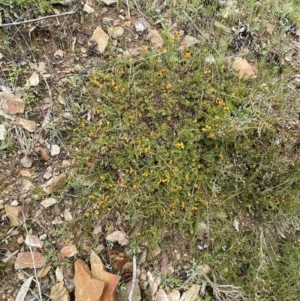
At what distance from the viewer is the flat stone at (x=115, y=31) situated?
3.16 meters

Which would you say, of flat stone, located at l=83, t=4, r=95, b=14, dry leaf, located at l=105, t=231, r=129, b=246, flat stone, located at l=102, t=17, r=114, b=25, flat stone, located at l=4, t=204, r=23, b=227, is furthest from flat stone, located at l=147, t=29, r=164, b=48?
flat stone, located at l=4, t=204, r=23, b=227

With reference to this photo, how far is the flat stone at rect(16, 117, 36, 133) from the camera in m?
2.77

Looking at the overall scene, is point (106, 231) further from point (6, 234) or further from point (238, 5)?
point (238, 5)

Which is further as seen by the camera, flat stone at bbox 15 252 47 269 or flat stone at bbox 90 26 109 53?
flat stone at bbox 90 26 109 53

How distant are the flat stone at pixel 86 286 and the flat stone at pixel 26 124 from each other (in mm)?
1062

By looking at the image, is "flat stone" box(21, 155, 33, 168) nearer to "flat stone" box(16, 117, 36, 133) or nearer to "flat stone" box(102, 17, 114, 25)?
"flat stone" box(16, 117, 36, 133)

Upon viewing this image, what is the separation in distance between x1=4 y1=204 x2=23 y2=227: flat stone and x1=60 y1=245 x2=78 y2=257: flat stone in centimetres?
34

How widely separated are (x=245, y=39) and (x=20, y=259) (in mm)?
2631

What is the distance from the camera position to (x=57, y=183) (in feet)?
8.79

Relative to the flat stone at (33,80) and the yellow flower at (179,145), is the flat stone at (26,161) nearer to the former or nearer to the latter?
the flat stone at (33,80)

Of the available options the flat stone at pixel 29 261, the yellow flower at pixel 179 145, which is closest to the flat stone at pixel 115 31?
the yellow flower at pixel 179 145

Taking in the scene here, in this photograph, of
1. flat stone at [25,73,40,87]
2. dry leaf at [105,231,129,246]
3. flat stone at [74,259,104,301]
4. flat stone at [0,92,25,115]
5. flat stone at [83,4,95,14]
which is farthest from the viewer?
flat stone at [83,4,95,14]

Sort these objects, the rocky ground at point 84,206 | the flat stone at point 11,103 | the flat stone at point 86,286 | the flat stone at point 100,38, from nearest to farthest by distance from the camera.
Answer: the flat stone at point 86,286, the rocky ground at point 84,206, the flat stone at point 11,103, the flat stone at point 100,38

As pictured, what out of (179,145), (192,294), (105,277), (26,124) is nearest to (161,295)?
(192,294)
